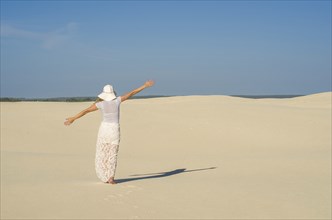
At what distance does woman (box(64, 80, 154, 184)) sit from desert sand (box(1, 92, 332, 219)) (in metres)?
0.34

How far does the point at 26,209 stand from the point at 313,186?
5.34m

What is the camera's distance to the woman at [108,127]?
7.52 metres

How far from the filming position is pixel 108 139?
760 centimetres

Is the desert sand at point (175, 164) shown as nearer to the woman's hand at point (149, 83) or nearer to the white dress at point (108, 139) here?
the white dress at point (108, 139)

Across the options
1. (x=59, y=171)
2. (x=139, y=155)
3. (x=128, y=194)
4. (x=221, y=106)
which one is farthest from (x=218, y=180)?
(x=221, y=106)

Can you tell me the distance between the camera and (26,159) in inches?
444

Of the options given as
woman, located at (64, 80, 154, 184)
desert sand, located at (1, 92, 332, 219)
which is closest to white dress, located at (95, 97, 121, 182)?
woman, located at (64, 80, 154, 184)

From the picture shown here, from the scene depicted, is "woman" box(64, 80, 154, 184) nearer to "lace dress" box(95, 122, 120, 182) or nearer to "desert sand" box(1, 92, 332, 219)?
"lace dress" box(95, 122, 120, 182)

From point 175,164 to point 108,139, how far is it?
4.99 metres

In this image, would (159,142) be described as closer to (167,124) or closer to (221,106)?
(167,124)

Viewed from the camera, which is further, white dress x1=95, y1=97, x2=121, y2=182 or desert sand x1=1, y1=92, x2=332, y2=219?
white dress x1=95, y1=97, x2=121, y2=182

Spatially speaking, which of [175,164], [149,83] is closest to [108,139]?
[149,83]

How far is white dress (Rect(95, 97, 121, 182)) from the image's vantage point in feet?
24.7

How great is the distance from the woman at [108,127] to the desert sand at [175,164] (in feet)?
1.11
